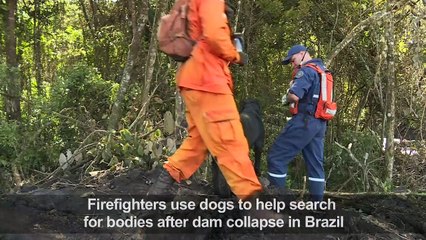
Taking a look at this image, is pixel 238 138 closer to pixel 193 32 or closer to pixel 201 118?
pixel 201 118

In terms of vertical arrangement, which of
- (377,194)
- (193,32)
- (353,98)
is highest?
(193,32)

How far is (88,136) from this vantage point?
18.0 ft

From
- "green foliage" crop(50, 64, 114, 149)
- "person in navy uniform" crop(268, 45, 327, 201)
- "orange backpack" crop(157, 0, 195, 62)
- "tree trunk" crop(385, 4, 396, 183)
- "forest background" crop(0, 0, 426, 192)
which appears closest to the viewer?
"orange backpack" crop(157, 0, 195, 62)

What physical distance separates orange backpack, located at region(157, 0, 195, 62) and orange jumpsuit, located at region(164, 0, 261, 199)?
41mm

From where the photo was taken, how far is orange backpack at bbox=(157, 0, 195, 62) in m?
3.62

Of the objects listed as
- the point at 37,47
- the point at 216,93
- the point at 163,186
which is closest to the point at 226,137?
the point at 216,93

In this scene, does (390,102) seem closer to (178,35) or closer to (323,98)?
(323,98)

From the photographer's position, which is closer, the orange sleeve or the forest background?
the orange sleeve

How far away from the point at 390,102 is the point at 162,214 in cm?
401

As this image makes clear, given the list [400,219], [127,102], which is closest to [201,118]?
[400,219]

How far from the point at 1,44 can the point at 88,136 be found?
187 cm

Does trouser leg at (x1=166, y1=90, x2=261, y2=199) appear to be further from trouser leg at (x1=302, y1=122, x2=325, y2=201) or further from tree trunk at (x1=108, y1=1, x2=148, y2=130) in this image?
tree trunk at (x1=108, y1=1, x2=148, y2=130)

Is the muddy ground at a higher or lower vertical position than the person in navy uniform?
lower

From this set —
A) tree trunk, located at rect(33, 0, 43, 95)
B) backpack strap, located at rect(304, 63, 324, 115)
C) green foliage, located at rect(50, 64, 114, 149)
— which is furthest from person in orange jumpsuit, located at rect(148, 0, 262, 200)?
tree trunk, located at rect(33, 0, 43, 95)
